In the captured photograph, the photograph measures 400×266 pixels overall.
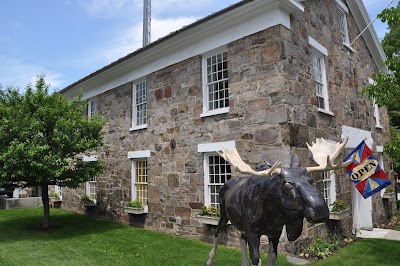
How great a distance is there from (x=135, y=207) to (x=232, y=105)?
506cm

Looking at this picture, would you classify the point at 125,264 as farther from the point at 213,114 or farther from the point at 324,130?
the point at 324,130

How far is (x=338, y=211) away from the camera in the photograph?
8.83 meters

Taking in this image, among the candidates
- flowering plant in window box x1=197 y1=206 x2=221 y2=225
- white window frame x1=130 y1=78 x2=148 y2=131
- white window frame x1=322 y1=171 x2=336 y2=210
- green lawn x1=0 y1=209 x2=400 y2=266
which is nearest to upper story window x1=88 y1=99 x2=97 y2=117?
white window frame x1=130 y1=78 x2=148 y2=131

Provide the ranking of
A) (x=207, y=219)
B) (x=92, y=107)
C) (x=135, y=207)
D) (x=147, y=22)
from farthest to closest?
(x=147, y=22) < (x=92, y=107) < (x=135, y=207) < (x=207, y=219)

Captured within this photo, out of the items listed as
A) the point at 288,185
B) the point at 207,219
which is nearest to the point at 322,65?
the point at 207,219

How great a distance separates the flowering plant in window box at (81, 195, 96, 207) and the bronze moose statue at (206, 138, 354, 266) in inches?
391

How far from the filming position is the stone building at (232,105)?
8.12 meters

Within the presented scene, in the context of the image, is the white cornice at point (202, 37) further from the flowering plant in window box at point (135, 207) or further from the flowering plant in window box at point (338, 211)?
the flowering plant in window box at point (338, 211)

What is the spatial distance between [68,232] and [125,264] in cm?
442

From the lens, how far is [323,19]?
10281 millimetres

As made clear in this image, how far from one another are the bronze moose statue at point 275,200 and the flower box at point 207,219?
3.37 m

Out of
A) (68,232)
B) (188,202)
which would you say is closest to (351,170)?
(188,202)

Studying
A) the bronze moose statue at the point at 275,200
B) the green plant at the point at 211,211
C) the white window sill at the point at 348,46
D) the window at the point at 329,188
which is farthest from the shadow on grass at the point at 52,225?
the white window sill at the point at 348,46

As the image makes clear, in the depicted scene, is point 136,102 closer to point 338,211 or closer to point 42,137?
point 42,137
